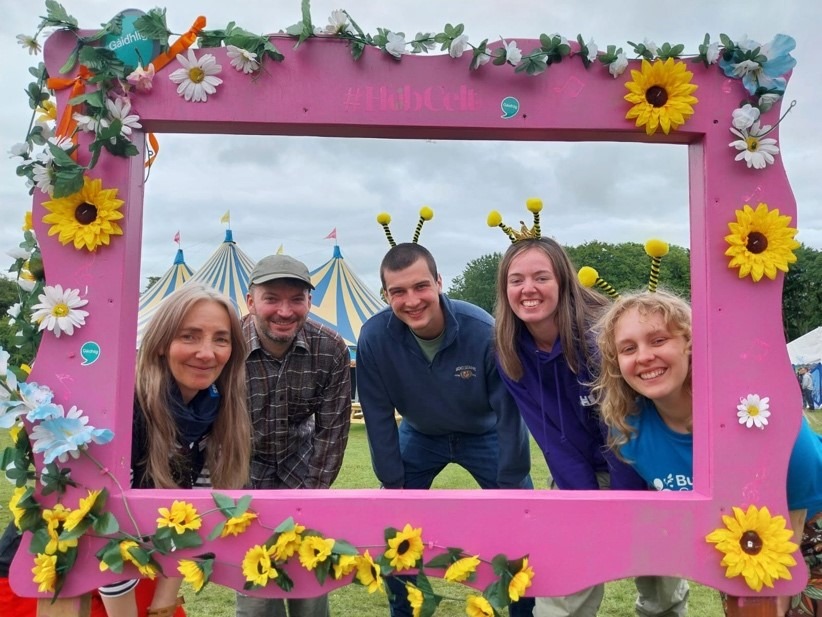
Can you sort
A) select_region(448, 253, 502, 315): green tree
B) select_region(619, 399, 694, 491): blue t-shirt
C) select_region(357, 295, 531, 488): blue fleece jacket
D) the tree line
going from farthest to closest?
select_region(448, 253, 502, 315): green tree < the tree line < select_region(357, 295, 531, 488): blue fleece jacket < select_region(619, 399, 694, 491): blue t-shirt

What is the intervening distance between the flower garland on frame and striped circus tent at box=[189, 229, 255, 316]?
1032cm

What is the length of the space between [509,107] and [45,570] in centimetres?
179

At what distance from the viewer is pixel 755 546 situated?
178 centimetres

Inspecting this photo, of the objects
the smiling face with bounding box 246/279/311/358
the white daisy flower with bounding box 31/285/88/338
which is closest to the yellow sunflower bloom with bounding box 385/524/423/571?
the white daisy flower with bounding box 31/285/88/338

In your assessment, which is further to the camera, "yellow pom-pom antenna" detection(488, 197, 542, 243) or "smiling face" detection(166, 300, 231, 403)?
"yellow pom-pom antenna" detection(488, 197, 542, 243)

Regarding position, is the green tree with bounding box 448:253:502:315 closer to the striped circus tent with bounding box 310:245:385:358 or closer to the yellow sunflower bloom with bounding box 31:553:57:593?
the striped circus tent with bounding box 310:245:385:358

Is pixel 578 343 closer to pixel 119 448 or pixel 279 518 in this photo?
pixel 279 518

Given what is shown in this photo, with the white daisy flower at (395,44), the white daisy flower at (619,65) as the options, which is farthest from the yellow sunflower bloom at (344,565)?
the white daisy flower at (619,65)

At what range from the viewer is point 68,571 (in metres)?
1.79

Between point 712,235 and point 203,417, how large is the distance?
174 cm

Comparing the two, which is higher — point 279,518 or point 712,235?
point 712,235

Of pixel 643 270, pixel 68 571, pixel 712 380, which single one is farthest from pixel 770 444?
pixel 643 270

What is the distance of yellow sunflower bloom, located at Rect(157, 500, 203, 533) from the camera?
175 cm

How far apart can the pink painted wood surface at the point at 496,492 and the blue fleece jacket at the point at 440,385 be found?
1037mm
